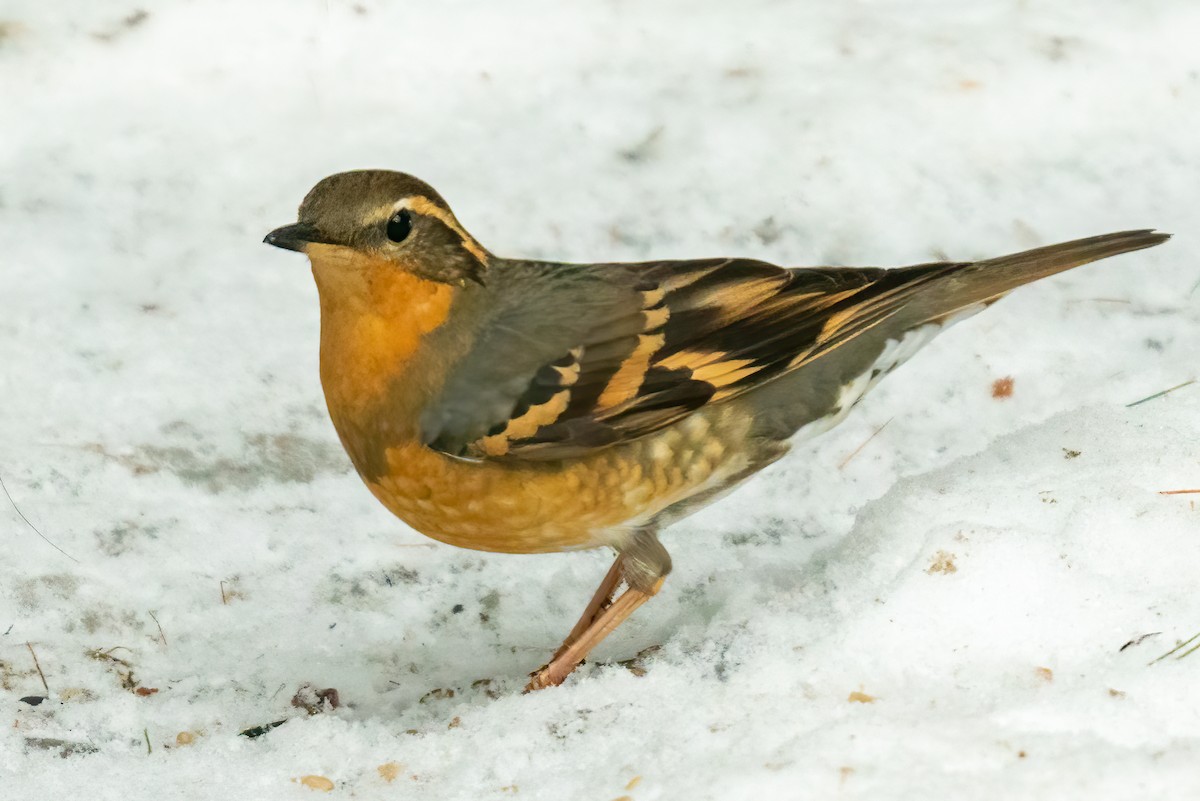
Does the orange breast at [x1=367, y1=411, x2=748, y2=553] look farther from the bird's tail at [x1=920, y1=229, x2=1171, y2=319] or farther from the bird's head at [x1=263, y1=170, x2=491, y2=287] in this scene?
the bird's tail at [x1=920, y1=229, x2=1171, y2=319]

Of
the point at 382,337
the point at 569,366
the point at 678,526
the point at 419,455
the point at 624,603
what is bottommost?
the point at 678,526

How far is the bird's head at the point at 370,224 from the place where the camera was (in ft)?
13.3

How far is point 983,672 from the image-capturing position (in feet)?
13.8

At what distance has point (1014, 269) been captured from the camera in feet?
16.1

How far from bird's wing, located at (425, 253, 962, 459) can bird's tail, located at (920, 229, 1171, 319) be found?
19cm

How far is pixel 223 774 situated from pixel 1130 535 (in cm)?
280

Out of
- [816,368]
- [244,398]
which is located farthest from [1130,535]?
[244,398]

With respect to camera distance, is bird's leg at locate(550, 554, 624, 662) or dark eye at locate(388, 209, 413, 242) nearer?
dark eye at locate(388, 209, 413, 242)

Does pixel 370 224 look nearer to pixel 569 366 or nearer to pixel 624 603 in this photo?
pixel 569 366

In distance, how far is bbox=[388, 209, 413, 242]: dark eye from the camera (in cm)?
409

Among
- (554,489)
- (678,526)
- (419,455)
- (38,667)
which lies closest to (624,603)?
(554,489)

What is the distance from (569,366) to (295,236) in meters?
0.91

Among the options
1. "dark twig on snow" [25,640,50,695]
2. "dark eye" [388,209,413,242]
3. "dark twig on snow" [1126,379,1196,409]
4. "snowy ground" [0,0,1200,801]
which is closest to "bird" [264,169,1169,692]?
"dark eye" [388,209,413,242]

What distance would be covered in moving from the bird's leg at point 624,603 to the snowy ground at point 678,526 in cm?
12
